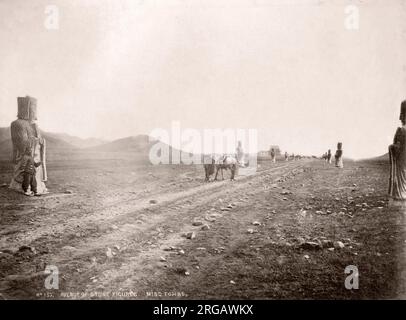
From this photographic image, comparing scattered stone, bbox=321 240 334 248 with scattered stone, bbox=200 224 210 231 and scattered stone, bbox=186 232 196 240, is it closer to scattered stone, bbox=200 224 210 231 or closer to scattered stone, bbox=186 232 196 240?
scattered stone, bbox=200 224 210 231

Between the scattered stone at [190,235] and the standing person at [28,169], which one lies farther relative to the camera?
the standing person at [28,169]

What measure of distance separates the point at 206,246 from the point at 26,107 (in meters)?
7.56

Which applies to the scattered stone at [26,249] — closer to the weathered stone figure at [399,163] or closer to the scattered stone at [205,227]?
the scattered stone at [205,227]

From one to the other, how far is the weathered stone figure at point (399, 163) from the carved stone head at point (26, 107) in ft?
34.6

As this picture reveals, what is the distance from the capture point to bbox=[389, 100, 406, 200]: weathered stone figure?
704 centimetres

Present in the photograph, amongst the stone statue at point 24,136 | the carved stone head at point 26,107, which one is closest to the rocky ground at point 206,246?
the stone statue at point 24,136

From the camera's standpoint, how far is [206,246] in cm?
589

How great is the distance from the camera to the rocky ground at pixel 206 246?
4.71 meters

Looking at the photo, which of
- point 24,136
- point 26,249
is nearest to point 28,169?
point 24,136

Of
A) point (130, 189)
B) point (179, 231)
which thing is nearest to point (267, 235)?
point (179, 231)

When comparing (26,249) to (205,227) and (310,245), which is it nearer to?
(205,227)
